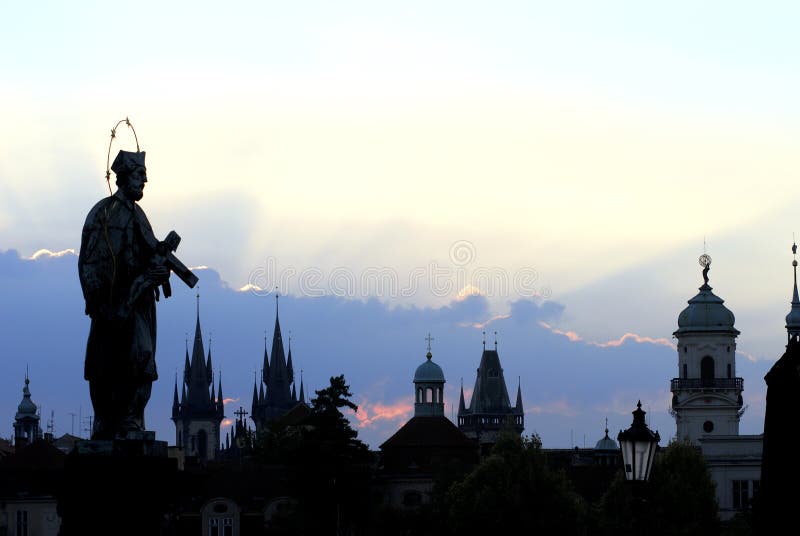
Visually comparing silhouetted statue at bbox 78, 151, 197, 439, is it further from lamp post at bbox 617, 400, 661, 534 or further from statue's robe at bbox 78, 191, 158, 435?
lamp post at bbox 617, 400, 661, 534

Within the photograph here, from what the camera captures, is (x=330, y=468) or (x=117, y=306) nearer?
(x=117, y=306)

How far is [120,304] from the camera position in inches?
675

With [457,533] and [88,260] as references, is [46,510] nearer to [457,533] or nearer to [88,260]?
[457,533]

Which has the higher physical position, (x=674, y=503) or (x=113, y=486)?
(x=674, y=503)

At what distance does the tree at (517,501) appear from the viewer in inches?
4953

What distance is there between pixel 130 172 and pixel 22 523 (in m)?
126

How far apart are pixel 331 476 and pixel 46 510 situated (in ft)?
63.8

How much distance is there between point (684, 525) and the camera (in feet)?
410

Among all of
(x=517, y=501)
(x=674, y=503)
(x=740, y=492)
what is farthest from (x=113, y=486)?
(x=740, y=492)

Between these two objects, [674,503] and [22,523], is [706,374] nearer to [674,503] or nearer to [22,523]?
[674,503]

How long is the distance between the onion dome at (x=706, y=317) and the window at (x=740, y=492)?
777 inches

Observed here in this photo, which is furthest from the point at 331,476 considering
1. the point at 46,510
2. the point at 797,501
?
the point at 797,501

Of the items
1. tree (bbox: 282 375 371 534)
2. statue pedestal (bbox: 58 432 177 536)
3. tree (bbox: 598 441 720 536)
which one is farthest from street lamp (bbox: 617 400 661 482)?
tree (bbox: 282 375 371 534)

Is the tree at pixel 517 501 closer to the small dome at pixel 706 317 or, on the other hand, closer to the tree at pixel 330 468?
the tree at pixel 330 468
